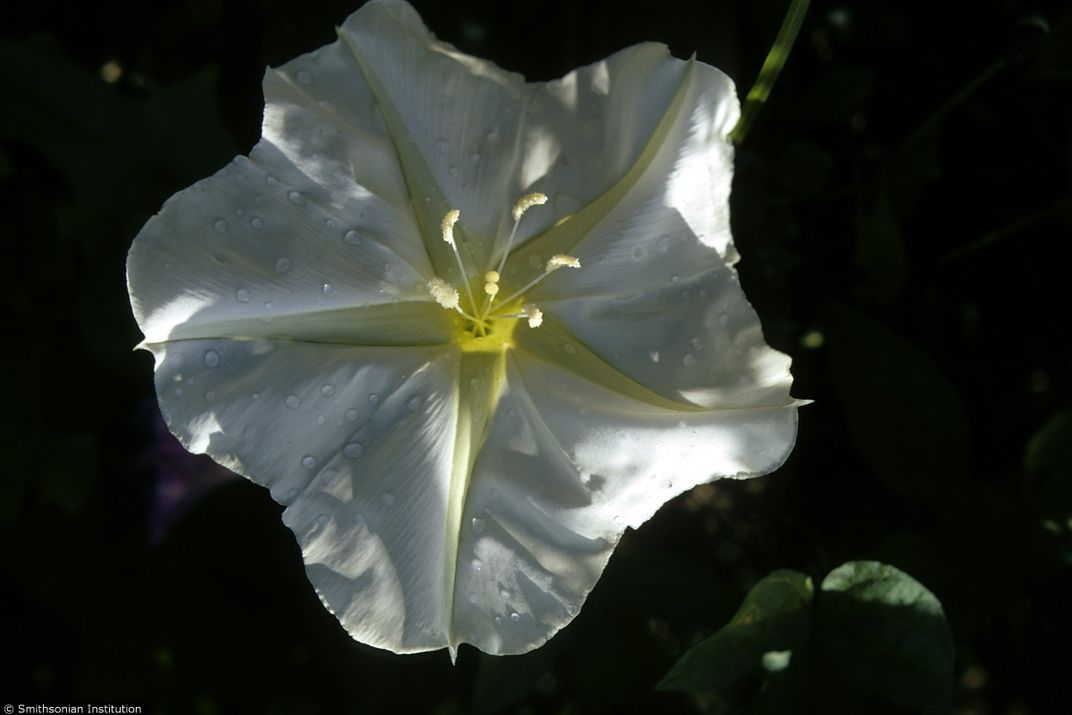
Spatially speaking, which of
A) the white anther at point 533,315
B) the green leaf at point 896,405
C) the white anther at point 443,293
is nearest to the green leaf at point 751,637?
the green leaf at point 896,405

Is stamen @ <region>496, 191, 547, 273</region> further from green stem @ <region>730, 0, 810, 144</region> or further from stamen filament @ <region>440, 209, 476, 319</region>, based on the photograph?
green stem @ <region>730, 0, 810, 144</region>

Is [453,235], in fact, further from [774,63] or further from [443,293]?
[774,63]

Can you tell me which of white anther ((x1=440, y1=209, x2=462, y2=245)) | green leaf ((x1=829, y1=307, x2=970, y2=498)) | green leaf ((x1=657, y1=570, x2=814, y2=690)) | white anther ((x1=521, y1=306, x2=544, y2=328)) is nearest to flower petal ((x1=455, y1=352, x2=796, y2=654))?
white anther ((x1=521, y1=306, x2=544, y2=328))

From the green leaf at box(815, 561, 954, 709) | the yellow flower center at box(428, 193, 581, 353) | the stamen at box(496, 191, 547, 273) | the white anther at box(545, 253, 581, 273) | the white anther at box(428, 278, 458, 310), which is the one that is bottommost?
the green leaf at box(815, 561, 954, 709)

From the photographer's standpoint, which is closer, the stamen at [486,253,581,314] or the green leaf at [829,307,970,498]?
the stamen at [486,253,581,314]

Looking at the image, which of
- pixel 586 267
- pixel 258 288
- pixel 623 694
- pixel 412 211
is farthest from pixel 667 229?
pixel 623 694

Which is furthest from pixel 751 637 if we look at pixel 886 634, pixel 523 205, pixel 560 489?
pixel 523 205

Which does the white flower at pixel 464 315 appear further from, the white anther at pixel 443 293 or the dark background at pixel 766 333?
the dark background at pixel 766 333
